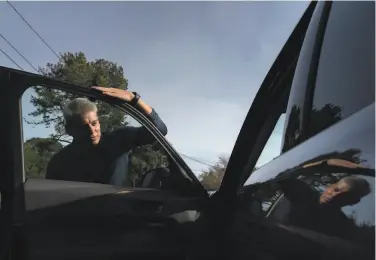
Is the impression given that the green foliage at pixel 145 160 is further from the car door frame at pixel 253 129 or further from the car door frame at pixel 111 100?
the car door frame at pixel 253 129

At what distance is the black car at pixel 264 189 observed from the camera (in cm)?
94

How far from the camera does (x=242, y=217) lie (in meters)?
1.70

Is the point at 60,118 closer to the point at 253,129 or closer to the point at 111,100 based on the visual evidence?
the point at 111,100

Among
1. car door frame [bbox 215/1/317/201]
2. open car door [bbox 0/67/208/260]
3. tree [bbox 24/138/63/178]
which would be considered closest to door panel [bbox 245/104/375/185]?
car door frame [bbox 215/1/317/201]

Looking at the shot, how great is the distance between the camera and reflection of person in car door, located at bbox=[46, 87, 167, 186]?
2.10m

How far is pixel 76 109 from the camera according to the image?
221 centimetres

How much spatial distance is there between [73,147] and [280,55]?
102 centimetres

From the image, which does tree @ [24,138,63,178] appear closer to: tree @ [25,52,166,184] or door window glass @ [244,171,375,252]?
tree @ [25,52,166,184]

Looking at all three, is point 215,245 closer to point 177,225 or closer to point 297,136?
point 177,225

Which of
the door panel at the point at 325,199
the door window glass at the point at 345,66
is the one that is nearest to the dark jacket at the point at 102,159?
the door panel at the point at 325,199

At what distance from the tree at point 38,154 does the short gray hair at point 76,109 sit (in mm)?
128

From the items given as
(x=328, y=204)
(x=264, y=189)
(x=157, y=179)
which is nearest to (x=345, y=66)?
(x=328, y=204)

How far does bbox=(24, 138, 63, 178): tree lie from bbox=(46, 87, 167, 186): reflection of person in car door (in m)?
0.03

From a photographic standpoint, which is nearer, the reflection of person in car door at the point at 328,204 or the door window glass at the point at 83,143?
the reflection of person in car door at the point at 328,204
